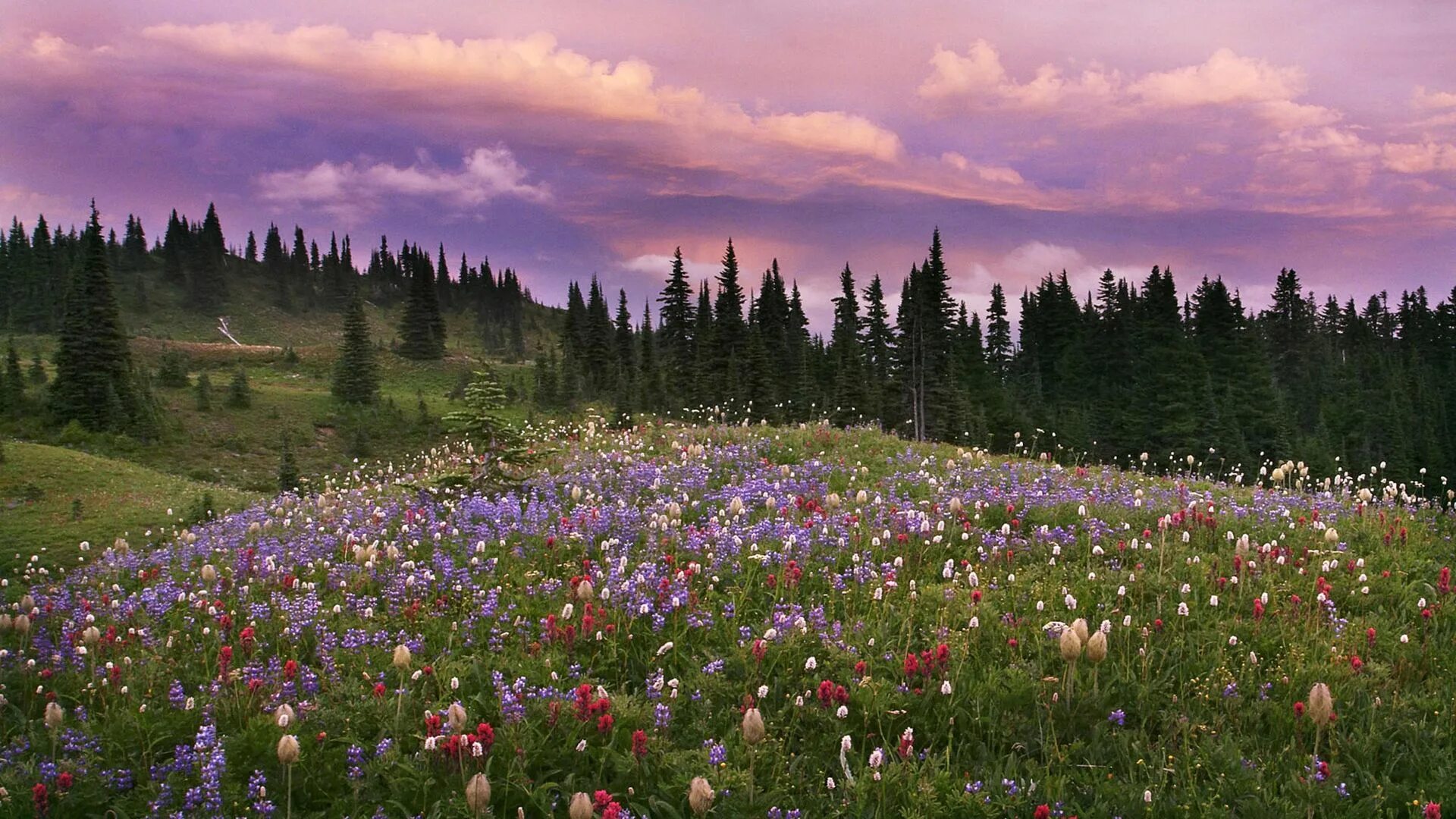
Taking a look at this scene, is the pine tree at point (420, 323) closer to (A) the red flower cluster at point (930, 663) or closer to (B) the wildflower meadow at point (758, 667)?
(B) the wildflower meadow at point (758, 667)

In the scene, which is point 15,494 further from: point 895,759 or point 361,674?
point 895,759

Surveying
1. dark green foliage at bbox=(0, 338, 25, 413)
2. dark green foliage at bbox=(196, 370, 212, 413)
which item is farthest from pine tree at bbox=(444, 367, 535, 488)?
dark green foliage at bbox=(196, 370, 212, 413)

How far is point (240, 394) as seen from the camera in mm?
54625

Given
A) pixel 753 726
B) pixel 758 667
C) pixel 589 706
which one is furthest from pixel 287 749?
pixel 758 667

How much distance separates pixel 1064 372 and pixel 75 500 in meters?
110

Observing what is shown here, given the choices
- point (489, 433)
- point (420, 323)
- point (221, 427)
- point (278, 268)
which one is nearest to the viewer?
point (489, 433)

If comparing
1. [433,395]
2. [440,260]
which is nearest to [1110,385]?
[433,395]

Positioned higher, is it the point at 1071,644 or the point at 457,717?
the point at 1071,644

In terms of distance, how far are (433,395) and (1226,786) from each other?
77.3 meters

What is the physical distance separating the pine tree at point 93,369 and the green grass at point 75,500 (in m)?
17.1

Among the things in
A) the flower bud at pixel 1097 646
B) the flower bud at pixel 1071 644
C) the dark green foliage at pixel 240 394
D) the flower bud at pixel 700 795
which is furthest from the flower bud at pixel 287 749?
the dark green foliage at pixel 240 394

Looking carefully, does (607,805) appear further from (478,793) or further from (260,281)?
(260,281)

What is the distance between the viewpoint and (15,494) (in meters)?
21.6

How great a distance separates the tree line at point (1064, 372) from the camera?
210ft
